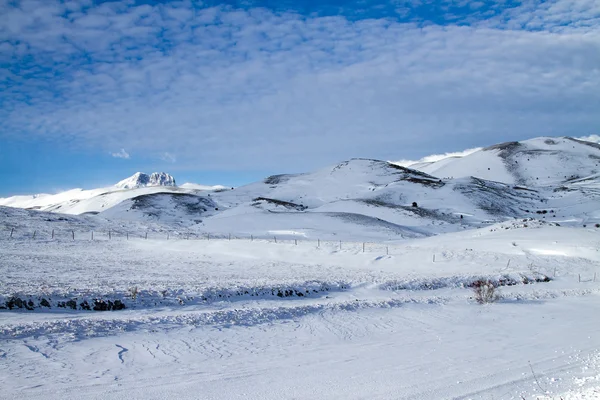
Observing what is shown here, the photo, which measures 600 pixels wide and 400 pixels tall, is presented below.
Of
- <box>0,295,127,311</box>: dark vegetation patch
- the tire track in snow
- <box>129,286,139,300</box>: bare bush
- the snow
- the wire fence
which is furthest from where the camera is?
the wire fence

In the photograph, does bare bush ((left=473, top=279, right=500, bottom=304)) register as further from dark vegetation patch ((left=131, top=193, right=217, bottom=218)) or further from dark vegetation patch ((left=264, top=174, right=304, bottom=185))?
dark vegetation patch ((left=264, top=174, right=304, bottom=185))

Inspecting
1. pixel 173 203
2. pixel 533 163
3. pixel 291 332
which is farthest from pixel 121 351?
pixel 533 163

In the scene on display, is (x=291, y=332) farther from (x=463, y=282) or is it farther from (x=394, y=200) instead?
(x=394, y=200)

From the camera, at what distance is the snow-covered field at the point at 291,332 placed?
25.7 ft

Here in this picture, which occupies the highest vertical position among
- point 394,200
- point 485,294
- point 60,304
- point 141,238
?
point 394,200

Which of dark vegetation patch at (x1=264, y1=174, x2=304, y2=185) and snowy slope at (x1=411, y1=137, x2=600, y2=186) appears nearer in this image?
snowy slope at (x1=411, y1=137, x2=600, y2=186)

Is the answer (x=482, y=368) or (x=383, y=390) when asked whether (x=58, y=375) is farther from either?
(x=482, y=368)

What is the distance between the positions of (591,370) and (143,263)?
2170 cm

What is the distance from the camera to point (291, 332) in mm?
11859

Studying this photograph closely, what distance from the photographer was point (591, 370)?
8461 mm

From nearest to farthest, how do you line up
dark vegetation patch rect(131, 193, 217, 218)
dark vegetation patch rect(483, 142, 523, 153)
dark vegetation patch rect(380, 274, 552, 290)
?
dark vegetation patch rect(380, 274, 552, 290) < dark vegetation patch rect(131, 193, 217, 218) < dark vegetation patch rect(483, 142, 523, 153)

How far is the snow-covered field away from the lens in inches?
309

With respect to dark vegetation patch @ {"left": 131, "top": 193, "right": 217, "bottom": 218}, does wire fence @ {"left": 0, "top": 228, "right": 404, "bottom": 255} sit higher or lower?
lower

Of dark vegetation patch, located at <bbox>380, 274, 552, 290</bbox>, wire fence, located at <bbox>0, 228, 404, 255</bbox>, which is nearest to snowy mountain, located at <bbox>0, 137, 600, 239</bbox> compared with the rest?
wire fence, located at <bbox>0, 228, 404, 255</bbox>
